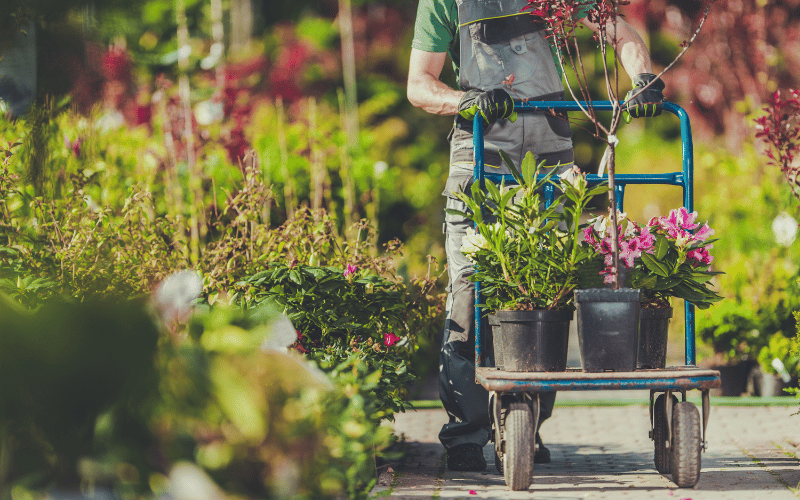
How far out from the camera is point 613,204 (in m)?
2.55

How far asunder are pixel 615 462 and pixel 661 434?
18.5 inches

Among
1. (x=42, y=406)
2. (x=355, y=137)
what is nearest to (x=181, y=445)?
(x=42, y=406)

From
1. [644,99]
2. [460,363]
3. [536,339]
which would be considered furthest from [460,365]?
[644,99]

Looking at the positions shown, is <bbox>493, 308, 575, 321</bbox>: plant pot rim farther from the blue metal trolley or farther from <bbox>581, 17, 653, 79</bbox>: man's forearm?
<bbox>581, 17, 653, 79</bbox>: man's forearm

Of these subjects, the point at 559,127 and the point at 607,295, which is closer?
the point at 607,295

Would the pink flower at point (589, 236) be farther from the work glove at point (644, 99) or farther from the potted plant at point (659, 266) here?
the work glove at point (644, 99)

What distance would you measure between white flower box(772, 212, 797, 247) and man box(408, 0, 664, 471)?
91.1 inches

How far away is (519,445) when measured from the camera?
8.31 ft

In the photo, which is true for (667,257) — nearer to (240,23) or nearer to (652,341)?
(652,341)

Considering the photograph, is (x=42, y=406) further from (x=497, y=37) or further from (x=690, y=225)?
(x=497, y=37)

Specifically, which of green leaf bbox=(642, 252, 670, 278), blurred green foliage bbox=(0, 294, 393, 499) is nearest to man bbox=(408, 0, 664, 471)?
green leaf bbox=(642, 252, 670, 278)

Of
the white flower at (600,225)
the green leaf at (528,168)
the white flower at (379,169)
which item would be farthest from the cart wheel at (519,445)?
the white flower at (379,169)

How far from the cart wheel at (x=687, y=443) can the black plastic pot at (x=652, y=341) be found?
184 millimetres

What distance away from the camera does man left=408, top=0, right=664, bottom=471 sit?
312 centimetres
